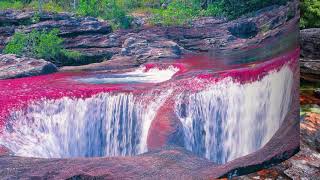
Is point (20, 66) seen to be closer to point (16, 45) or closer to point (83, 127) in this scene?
point (16, 45)

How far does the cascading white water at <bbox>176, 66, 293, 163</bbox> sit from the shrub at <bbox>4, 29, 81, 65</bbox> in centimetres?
74

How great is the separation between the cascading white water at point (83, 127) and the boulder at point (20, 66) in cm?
18

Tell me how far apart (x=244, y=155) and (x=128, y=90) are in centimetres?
100

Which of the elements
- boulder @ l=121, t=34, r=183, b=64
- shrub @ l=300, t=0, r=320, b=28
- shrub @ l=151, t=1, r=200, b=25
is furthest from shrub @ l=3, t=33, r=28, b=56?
shrub @ l=300, t=0, r=320, b=28

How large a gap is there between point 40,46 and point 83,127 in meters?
0.50

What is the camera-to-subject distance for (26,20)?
8.32 ft

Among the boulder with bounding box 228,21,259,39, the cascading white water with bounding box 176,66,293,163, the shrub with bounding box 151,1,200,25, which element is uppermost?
the shrub with bounding box 151,1,200,25

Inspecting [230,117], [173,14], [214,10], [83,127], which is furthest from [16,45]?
[230,117]

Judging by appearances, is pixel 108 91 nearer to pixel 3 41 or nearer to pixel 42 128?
pixel 42 128

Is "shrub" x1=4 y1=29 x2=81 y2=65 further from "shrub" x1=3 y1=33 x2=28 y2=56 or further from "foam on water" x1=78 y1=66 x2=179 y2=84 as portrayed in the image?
"foam on water" x1=78 y1=66 x2=179 y2=84

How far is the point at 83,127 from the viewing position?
255cm

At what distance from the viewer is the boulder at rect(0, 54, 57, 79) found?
2482 millimetres

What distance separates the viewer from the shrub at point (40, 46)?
250 centimetres

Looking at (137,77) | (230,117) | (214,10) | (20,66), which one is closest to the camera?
(20,66)
